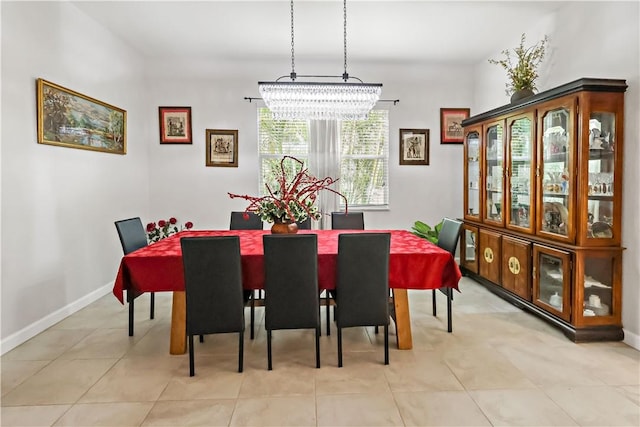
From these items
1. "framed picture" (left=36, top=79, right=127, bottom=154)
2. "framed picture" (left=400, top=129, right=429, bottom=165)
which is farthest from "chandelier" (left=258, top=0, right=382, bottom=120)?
"framed picture" (left=400, top=129, right=429, bottom=165)

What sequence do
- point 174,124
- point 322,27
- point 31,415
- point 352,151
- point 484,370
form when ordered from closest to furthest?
point 31,415 < point 484,370 < point 322,27 < point 174,124 < point 352,151

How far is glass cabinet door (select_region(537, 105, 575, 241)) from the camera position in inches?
119

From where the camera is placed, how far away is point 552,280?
323 cm

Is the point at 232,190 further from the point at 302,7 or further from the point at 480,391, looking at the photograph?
the point at 480,391

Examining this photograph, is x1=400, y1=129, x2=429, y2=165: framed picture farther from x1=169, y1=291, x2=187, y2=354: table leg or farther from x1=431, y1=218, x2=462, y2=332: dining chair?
x1=169, y1=291, x2=187, y2=354: table leg

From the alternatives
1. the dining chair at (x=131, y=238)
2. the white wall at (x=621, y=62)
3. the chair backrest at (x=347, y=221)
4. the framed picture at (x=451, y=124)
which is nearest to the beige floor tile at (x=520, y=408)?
the white wall at (x=621, y=62)

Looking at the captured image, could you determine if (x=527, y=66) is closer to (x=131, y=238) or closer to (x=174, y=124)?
(x=131, y=238)

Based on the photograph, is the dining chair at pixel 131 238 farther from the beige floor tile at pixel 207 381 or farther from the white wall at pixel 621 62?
the white wall at pixel 621 62

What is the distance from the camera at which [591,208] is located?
298 centimetres

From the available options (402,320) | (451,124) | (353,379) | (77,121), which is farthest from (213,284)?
(451,124)

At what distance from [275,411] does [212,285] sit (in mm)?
806

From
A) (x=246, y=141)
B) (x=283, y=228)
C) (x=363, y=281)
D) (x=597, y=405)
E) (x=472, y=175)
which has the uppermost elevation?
(x=246, y=141)

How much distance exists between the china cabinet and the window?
1.66 meters

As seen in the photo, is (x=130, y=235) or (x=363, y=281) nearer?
(x=363, y=281)
